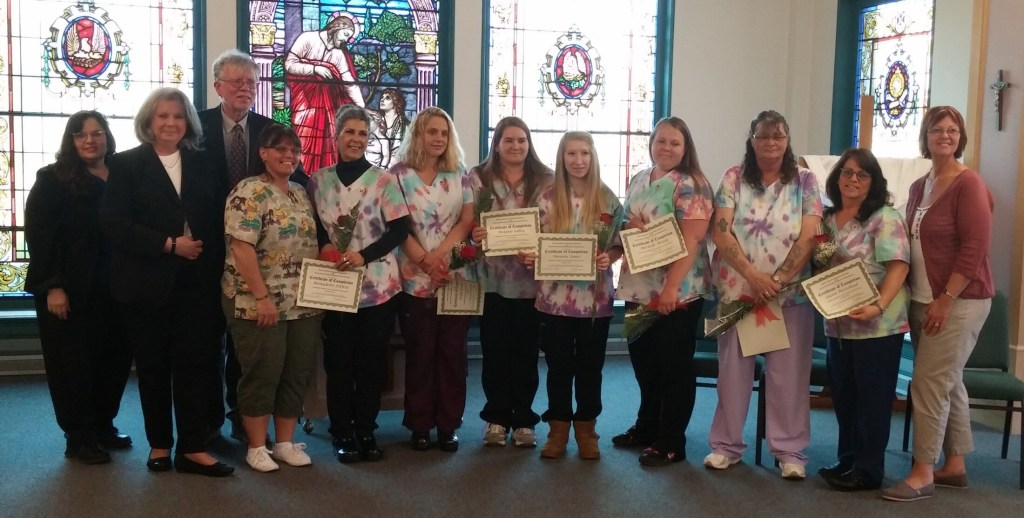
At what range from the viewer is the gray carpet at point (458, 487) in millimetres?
3482

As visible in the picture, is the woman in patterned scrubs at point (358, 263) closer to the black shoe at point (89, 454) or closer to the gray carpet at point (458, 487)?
the gray carpet at point (458, 487)

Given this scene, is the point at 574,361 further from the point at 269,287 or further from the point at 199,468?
the point at 199,468

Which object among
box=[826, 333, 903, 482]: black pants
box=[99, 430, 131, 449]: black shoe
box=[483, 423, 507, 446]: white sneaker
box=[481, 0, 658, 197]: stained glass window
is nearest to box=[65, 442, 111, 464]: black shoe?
box=[99, 430, 131, 449]: black shoe

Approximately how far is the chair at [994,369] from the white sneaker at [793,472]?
0.72 metres

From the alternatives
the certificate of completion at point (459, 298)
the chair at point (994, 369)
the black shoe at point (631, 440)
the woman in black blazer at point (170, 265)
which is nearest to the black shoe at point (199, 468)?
the woman in black blazer at point (170, 265)

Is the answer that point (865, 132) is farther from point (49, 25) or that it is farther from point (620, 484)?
point (49, 25)

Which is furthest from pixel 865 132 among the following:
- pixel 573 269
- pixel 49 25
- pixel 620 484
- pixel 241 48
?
pixel 49 25

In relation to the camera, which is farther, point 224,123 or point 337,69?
point 337,69

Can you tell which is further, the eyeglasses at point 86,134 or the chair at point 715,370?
the chair at point 715,370

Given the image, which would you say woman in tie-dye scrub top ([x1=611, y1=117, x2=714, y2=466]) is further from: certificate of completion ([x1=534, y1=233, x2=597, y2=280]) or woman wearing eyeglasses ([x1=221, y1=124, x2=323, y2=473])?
woman wearing eyeglasses ([x1=221, y1=124, x2=323, y2=473])

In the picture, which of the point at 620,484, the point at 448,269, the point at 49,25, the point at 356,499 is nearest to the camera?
the point at 356,499

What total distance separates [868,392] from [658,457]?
3.00ft

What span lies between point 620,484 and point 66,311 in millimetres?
2416

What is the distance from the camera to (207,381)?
12.5 feet
